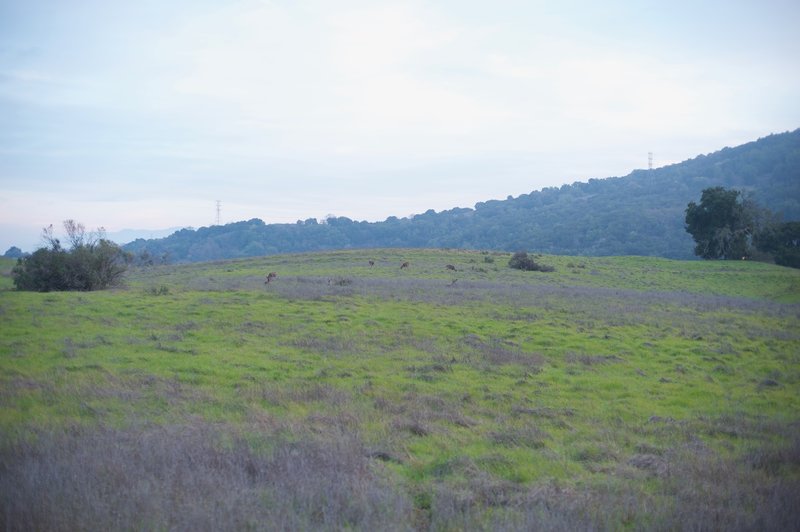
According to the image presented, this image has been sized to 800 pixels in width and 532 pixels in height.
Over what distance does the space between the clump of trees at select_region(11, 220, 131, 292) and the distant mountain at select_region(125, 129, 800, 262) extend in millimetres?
88148

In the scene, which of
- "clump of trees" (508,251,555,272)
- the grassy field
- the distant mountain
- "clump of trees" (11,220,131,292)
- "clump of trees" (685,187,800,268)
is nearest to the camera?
the grassy field

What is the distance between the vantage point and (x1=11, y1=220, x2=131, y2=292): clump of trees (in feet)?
92.1

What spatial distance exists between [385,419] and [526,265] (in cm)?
4285

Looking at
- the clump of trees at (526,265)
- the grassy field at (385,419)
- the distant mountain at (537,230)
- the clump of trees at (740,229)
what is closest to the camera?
the grassy field at (385,419)

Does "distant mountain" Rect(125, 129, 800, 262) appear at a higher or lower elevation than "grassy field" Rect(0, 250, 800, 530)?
higher

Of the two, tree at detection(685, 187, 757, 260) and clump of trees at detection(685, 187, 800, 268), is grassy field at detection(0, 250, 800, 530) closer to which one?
tree at detection(685, 187, 757, 260)

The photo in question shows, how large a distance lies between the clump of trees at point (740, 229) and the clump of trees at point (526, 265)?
3373 cm

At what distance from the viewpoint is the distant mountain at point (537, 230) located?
12550cm

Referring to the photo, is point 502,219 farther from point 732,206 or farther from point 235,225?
point 732,206

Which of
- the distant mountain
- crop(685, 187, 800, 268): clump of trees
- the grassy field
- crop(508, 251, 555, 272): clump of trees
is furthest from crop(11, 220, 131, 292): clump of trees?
the distant mountain

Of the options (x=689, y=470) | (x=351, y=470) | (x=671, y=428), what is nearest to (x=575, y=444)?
(x=689, y=470)

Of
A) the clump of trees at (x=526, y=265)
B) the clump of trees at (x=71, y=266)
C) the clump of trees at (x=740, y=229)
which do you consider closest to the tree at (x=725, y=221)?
the clump of trees at (x=740, y=229)

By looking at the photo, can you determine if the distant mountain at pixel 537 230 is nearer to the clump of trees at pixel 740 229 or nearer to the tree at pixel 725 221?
the clump of trees at pixel 740 229

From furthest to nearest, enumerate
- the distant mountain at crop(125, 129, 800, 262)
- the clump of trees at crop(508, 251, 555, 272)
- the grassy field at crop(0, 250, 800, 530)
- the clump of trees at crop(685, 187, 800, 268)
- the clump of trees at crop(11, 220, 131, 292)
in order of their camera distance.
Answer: the distant mountain at crop(125, 129, 800, 262) → the clump of trees at crop(685, 187, 800, 268) → the clump of trees at crop(508, 251, 555, 272) → the clump of trees at crop(11, 220, 131, 292) → the grassy field at crop(0, 250, 800, 530)
